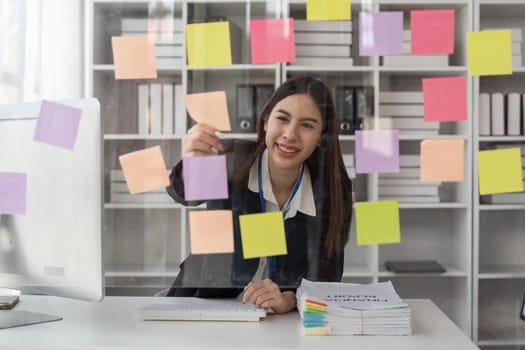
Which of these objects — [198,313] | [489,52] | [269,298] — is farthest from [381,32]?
[198,313]

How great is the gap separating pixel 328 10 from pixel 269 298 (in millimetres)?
1156

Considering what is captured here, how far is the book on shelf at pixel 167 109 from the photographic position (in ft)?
7.83

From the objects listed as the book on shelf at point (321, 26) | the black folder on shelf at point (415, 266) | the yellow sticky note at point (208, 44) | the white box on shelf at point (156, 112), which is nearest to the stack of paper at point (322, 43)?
the book on shelf at point (321, 26)

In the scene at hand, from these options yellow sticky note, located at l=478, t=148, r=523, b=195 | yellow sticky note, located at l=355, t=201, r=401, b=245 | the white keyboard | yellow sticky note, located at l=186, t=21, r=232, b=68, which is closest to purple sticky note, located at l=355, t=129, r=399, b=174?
yellow sticky note, located at l=355, t=201, r=401, b=245

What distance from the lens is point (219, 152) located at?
7.43 feet

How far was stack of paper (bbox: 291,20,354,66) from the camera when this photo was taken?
2.35m

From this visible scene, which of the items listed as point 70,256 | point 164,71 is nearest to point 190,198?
point 164,71

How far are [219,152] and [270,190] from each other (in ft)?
0.80

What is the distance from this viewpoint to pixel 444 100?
241 cm

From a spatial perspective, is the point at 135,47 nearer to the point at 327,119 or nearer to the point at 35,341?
the point at 327,119

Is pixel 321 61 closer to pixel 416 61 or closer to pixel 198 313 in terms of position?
pixel 416 61

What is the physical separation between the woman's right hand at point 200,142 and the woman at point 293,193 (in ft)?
0.07

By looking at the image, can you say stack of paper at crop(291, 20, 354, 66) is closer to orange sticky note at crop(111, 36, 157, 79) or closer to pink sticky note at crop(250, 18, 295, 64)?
pink sticky note at crop(250, 18, 295, 64)

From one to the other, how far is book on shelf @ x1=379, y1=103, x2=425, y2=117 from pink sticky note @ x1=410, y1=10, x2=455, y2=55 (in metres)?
0.21
